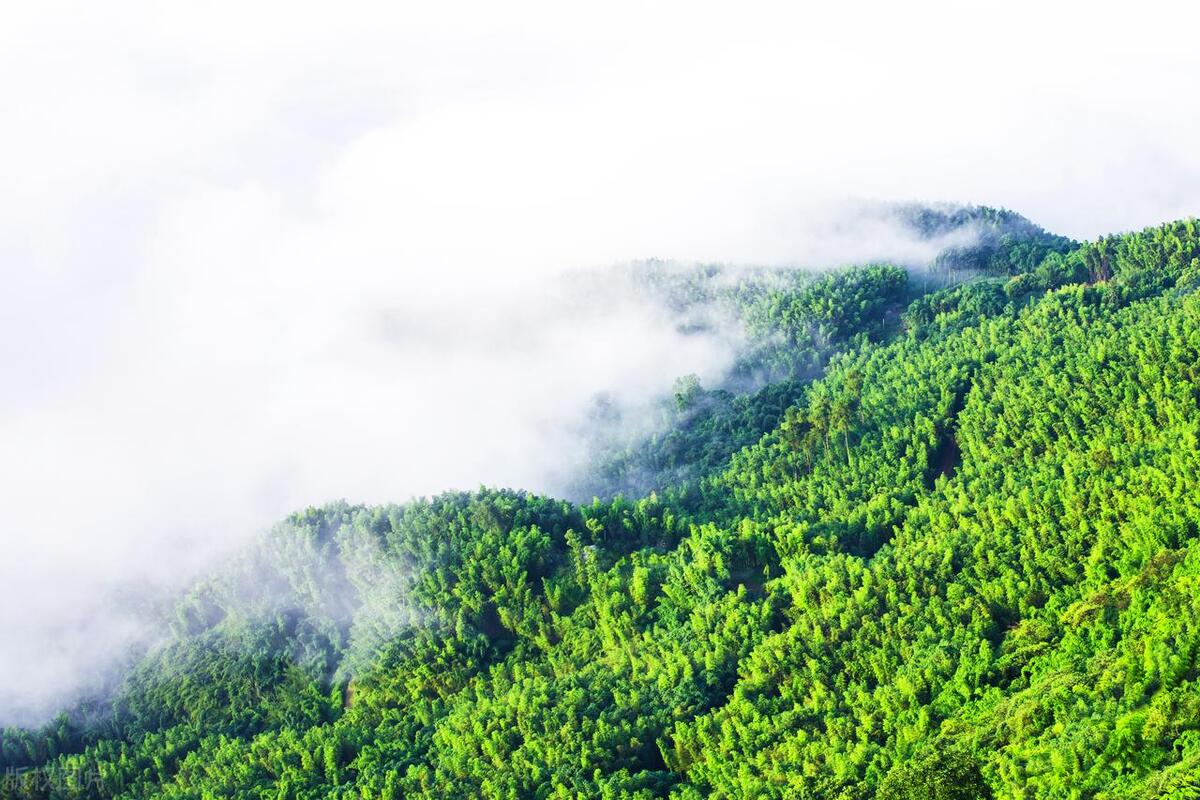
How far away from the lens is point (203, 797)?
98.9 meters

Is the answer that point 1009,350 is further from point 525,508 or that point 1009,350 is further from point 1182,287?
point 525,508

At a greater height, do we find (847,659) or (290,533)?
(290,533)

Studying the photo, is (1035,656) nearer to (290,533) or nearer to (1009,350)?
(1009,350)

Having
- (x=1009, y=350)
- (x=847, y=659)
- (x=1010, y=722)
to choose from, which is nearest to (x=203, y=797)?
(x=847, y=659)

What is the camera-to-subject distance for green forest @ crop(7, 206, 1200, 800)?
78750 millimetres

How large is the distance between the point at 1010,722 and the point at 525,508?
166 feet

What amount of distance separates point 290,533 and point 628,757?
142 ft

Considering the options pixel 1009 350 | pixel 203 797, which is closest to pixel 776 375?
pixel 1009 350

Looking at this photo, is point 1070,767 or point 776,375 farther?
point 776,375

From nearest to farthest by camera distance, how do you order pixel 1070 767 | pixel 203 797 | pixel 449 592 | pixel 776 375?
pixel 1070 767
pixel 203 797
pixel 449 592
pixel 776 375

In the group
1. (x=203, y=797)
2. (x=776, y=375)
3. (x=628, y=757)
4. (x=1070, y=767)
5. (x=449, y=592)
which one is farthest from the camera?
(x=776, y=375)

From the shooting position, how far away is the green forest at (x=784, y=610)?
78750 mm

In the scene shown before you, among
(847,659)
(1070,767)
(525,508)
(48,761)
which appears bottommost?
(1070,767)

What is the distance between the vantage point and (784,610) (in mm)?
97062
